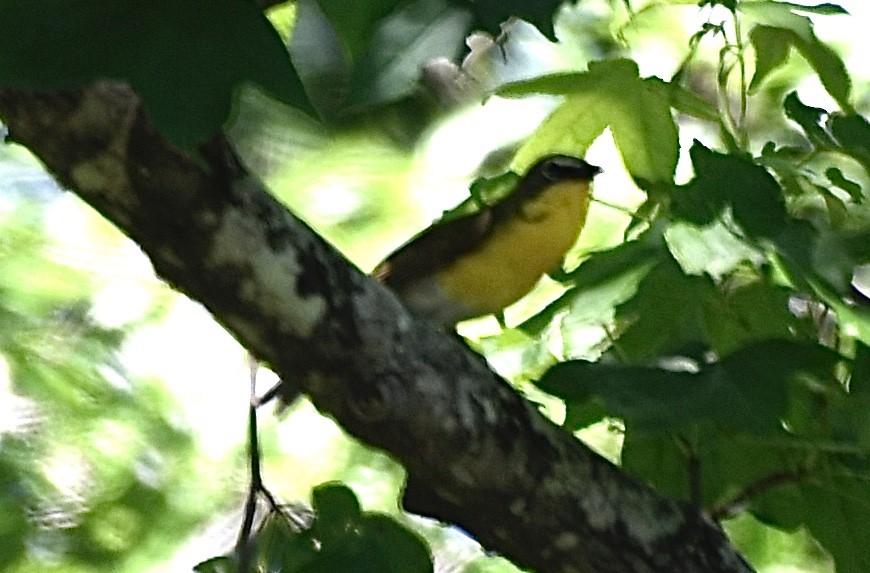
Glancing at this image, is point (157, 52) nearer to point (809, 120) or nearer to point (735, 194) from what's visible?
point (735, 194)

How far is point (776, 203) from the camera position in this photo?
715 millimetres

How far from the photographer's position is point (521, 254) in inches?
49.0

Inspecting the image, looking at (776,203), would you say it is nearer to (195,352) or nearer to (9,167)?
(195,352)

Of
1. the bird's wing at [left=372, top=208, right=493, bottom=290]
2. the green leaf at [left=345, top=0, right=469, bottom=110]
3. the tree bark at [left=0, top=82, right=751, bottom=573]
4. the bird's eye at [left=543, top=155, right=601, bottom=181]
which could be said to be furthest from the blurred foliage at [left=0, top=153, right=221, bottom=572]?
the green leaf at [left=345, top=0, right=469, bottom=110]

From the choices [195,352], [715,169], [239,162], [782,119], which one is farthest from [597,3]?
[239,162]

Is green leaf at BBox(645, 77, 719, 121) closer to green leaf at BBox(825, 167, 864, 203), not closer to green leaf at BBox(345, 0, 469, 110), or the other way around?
green leaf at BBox(825, 167, 864, 203)

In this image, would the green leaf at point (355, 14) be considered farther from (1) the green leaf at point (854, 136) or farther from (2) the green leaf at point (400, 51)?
(1) the green leaf at point (854, 136)

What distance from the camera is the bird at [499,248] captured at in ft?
4.08

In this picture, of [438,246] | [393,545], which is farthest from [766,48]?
[438,246]

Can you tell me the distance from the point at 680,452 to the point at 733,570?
91 mm

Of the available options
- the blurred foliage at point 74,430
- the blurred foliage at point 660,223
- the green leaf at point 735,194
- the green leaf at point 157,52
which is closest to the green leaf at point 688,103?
the blurred foliage at point 660,223

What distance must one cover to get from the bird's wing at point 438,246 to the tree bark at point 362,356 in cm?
45

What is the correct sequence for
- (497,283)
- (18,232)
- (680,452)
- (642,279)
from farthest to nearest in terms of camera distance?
(18,232) < (497,283) < (680,452) < (642,279)

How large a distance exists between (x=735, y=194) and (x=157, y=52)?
355 mm
